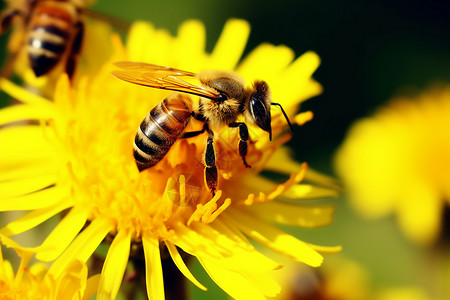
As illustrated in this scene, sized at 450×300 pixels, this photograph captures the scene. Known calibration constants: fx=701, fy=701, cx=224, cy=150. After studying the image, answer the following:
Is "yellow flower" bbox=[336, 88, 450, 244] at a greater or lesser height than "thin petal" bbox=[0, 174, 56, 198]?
greater

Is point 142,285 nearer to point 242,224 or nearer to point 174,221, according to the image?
point 174,221

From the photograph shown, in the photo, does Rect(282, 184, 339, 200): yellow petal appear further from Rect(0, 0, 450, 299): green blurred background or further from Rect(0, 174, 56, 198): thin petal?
Rect(0, 0, 450, 299): green blurred background

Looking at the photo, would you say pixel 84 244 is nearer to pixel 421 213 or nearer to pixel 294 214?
pixel 294 214

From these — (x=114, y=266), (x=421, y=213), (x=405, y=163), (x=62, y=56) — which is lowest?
(x=114, y=266)

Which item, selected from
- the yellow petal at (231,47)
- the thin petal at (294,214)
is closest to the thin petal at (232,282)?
the thin petal at (294,214)

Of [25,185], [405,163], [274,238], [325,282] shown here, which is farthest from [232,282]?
[405,163]

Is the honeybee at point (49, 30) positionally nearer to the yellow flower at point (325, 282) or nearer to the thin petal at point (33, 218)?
the thin petal at point (33, 218)

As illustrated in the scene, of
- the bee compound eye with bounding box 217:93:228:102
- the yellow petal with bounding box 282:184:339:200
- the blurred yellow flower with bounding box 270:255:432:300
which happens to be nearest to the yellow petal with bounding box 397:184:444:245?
the blurred yellow flower with bounding box 270:255:432:300
